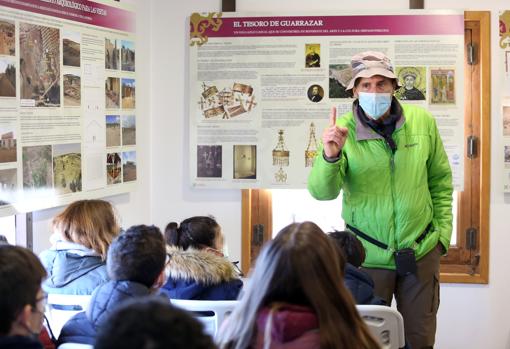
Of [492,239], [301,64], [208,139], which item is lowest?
[492,239]

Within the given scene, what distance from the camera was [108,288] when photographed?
2172 millimetres

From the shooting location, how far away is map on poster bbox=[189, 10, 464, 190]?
14.5 feet

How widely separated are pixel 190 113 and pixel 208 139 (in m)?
0.20

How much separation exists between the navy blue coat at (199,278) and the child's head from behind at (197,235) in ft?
1.01

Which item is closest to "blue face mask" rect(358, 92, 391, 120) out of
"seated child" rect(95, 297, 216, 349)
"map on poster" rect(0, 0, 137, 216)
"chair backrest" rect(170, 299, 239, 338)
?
"chair backrest" rect(170, 299, 239, 338)

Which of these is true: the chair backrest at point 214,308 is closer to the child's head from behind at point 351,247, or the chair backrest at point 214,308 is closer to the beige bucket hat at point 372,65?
the child's head from behind at point 351,247

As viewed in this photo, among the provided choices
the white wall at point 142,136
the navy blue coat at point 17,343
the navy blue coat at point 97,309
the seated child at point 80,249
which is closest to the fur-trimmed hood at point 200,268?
the seated child at point 80,249

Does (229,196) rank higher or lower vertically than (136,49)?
lower

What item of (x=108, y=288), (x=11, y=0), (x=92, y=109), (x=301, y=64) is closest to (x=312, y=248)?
(x=108, y=288)

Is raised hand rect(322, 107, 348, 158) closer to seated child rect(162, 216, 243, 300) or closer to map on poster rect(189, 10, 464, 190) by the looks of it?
seated child rect(162, 216, 243, 300)

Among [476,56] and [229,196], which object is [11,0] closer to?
[229,196]

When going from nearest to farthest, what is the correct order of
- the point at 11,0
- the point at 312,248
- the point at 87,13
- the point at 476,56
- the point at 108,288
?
the point at 312,248 < the point at 108,288 < the point at 11,0 < the point at 87,13 < the point at 476,56

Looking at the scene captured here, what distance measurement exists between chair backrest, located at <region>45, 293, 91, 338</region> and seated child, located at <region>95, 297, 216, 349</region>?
1.67 metres

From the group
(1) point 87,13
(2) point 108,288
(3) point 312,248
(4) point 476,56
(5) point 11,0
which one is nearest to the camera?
(3) point 312,248
